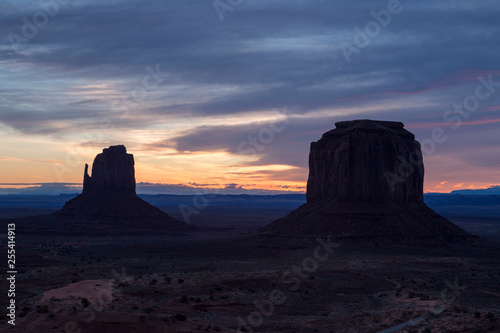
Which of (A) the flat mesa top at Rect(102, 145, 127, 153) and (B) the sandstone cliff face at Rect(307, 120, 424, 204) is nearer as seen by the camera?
(B) the sandstone cliff face at Rect(307, 120, 424, 204)

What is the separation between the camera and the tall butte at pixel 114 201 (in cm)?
12350

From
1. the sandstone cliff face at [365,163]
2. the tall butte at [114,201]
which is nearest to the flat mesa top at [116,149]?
the tall butte at [114,201]

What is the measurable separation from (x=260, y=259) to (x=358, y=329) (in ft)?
115

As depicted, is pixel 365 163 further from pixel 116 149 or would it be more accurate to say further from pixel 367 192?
pixel 116 149

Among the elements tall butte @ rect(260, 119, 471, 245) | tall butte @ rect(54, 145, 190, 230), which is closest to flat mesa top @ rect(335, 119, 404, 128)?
tall butte @ rect(260, 119, 471, 245)

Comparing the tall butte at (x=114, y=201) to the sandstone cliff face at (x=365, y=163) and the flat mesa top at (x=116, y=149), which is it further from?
the sandstone cliff face at (x=365, y=163)

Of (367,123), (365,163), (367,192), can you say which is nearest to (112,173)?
(367,123)

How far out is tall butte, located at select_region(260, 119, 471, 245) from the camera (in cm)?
7356

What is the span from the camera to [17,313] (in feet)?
84.8

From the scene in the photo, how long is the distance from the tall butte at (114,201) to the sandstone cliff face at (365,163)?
165 ft

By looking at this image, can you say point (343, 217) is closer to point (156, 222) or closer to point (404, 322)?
point (404, 322)

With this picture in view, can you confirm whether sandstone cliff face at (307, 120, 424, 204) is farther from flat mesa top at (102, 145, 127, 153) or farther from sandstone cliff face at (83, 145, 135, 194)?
flat mesa top at (102, 145, 127, 153)

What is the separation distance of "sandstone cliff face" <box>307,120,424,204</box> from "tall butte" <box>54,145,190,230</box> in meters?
50.2

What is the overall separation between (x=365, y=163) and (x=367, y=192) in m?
4.15
